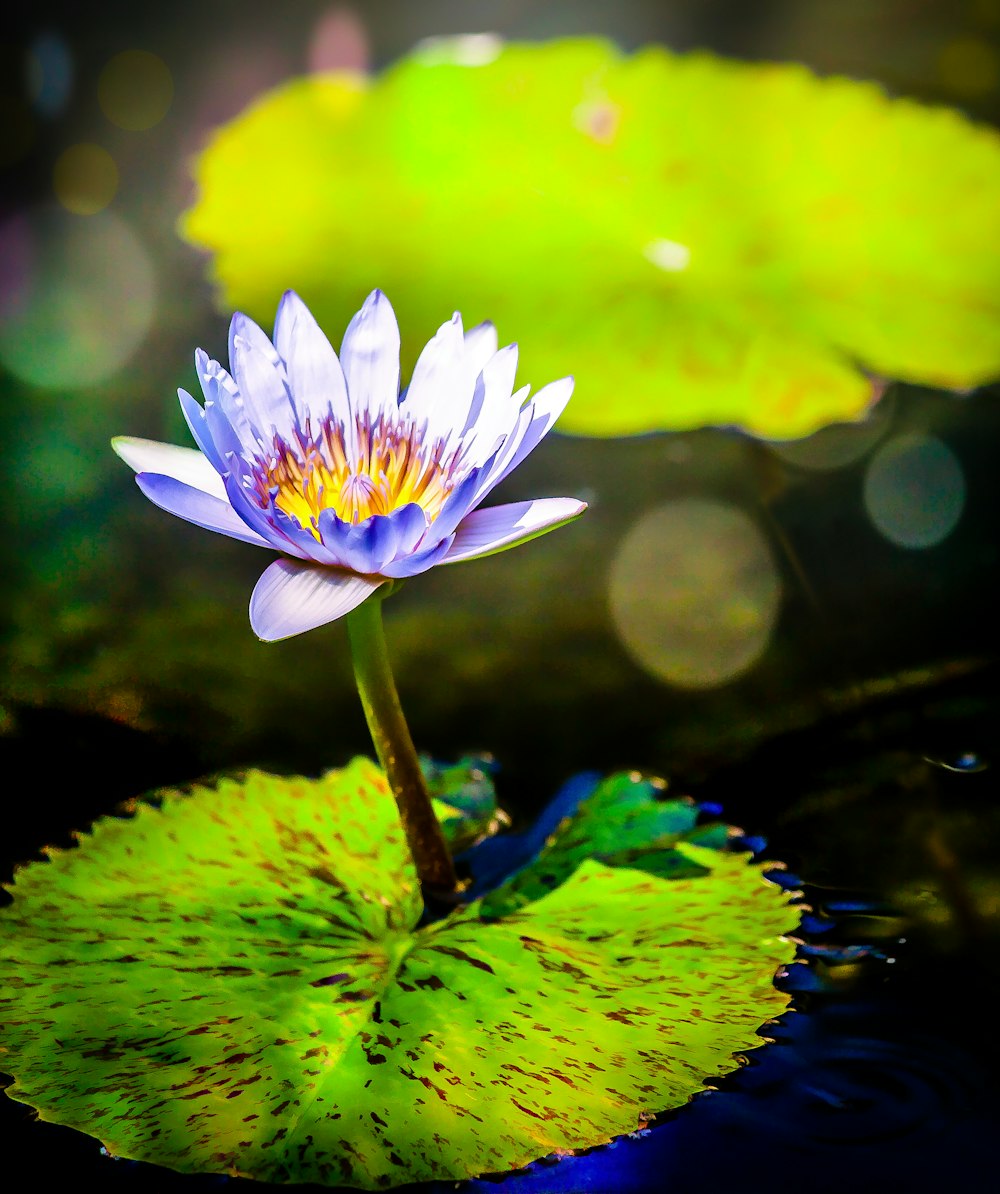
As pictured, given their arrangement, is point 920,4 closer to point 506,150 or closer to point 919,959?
point 506,150

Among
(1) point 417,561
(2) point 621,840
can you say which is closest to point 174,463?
(1) point 417,561

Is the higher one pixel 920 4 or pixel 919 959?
pixel 920 4

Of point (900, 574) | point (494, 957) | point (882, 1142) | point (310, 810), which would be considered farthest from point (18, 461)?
point (882, 1142)

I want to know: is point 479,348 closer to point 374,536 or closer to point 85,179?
point 374,536

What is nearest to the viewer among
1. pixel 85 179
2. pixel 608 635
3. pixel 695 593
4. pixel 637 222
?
pixel 608 635

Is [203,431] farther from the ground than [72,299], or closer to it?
farther from the ground

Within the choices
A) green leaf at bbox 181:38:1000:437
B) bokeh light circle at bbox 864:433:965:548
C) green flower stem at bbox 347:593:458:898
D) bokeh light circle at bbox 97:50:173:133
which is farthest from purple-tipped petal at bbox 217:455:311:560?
bokeh light circle at bbox 97:50:173:133

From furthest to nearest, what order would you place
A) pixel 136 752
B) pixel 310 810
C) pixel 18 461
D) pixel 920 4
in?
pixel 920 4 < pixel 18 461 < pixel 136 752 < pixel 310 810
